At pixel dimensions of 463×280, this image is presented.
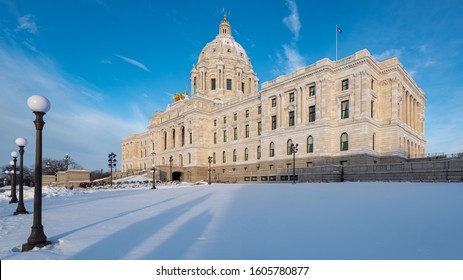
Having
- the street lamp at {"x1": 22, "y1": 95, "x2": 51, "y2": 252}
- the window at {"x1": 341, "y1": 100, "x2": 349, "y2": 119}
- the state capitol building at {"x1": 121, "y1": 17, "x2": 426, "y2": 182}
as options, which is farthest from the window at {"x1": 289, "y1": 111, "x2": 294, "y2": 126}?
A: the street lamp at {"x1": 22, "y1": 95, "x2": 51, "y2": 252}

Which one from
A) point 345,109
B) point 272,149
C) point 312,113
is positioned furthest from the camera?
point 272,149

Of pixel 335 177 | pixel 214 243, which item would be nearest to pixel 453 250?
pixel 214 243

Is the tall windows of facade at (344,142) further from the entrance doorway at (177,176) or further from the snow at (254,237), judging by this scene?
the entrance doorway at (177,176)

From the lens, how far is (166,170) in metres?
50.9

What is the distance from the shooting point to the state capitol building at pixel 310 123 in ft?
106

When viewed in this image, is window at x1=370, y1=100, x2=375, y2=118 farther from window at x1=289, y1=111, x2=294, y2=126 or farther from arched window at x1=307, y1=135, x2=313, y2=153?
window at x1=289, y1=111, x2=294, y2=126

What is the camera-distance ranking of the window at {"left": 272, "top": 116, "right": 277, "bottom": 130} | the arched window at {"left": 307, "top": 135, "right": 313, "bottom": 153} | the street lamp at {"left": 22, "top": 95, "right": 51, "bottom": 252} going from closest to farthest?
the street lamp at {"left": 22, "top": 95, "right": 51, "bottom": 252}, the arched window at {"left": 307, "top": 135, "right": 313, "bottom": 153}, the window at {"left": 272, "top": 116, "right": 277, "bottom": 130}

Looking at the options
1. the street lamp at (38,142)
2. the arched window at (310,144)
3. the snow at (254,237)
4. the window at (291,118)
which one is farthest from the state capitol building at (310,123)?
the street lamp at (38,142)

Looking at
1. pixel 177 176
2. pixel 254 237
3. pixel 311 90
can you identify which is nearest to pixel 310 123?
pixel 311 90

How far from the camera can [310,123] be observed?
1400 inches

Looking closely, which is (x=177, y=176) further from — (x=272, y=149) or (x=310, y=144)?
(x=310, y=144)

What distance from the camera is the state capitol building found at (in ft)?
106
